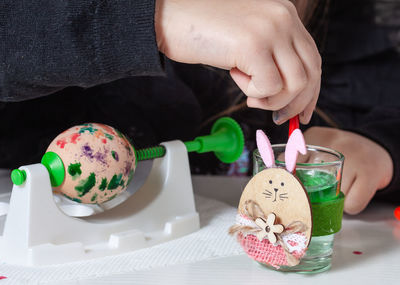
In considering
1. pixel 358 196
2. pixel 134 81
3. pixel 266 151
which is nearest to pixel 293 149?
pixel 266 151

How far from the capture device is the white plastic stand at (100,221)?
0.50 metres

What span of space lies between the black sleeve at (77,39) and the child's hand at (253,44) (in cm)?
2

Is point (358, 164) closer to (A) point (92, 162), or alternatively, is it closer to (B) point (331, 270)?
(B) point (331, 270)

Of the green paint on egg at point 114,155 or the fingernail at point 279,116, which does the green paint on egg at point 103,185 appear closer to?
the green paint on egg at point 114,155

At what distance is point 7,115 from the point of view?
859 millimetres

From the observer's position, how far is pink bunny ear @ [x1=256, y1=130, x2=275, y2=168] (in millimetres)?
477

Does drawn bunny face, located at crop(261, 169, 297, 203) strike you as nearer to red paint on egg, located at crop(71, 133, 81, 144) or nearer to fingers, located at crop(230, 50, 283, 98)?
fingers, located at crop(230, 50, 283, 98)

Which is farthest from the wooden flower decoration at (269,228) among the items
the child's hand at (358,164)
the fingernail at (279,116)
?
the child's hand at (358,164)

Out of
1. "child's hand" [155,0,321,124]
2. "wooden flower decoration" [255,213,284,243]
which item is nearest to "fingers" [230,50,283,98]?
"child's hand" [155,0,321,124]

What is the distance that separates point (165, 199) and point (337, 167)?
0.66ft

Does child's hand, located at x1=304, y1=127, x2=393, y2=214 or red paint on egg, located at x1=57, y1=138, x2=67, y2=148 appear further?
child's hand, located at x1=304, y1=127, x2=393, y2=214

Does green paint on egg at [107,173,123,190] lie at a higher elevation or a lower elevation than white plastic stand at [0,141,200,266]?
higher

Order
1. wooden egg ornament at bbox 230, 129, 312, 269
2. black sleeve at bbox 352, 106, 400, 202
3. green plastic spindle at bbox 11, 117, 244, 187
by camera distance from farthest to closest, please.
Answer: black sleeve at bbox 352, 106, 400, 202 < green plastic spindle at bbox 11, 117, 244, 187 < wooden egg ornament at bbox 230, 129, 312, 269

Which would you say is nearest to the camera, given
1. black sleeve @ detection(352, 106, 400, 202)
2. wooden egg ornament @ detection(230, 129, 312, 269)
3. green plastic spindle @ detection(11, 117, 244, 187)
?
wooden egg ornament @ detection(230, 129, 312, 269)
